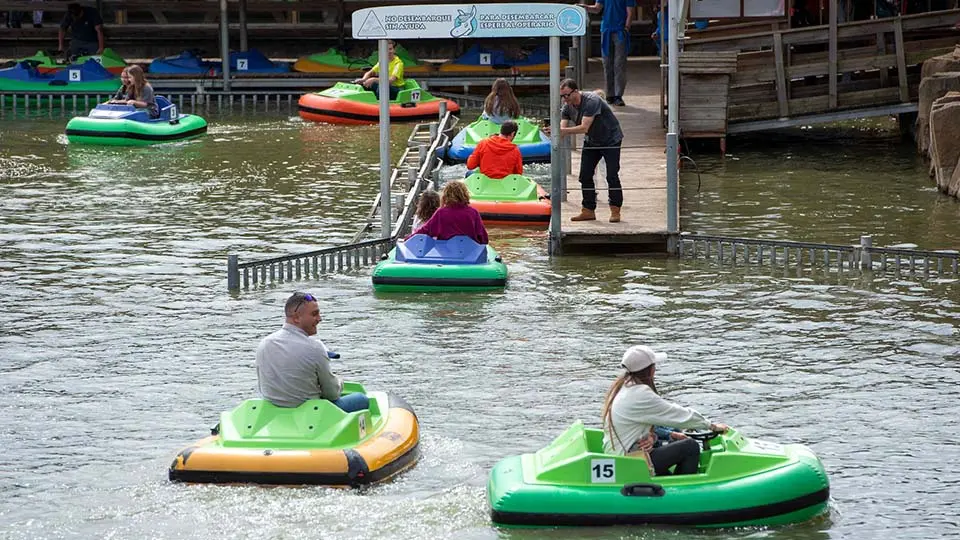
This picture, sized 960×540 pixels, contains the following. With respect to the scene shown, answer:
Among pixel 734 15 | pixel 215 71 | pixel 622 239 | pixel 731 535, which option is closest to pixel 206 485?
pixel 731 535

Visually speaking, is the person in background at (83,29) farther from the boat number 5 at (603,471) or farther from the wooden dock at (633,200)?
the boat number 5 at (603,471)

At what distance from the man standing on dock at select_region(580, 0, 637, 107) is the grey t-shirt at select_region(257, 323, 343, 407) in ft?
51.9

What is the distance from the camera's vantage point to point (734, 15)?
24.1 m

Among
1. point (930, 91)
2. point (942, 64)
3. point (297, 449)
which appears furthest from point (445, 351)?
point (942, 64)

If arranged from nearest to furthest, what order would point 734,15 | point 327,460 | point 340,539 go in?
point 340,539 < point 327,460 < point 734,15

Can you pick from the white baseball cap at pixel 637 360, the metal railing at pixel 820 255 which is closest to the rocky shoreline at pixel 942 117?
the metal railing at pixel 820 255

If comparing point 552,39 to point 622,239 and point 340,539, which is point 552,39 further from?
point 340,539

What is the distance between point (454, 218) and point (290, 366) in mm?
5683

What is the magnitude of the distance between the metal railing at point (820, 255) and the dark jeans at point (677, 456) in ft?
22.6

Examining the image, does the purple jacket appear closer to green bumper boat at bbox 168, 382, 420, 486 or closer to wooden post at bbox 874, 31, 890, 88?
green bumper boat at bbox 168, 382, 420, 486

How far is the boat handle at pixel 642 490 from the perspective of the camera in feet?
30.0

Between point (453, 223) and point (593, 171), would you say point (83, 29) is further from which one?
point (453, 223)

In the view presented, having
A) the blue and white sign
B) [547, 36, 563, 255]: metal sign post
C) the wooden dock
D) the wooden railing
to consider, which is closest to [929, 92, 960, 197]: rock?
the wooden railing

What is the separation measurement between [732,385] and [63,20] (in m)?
25.2
